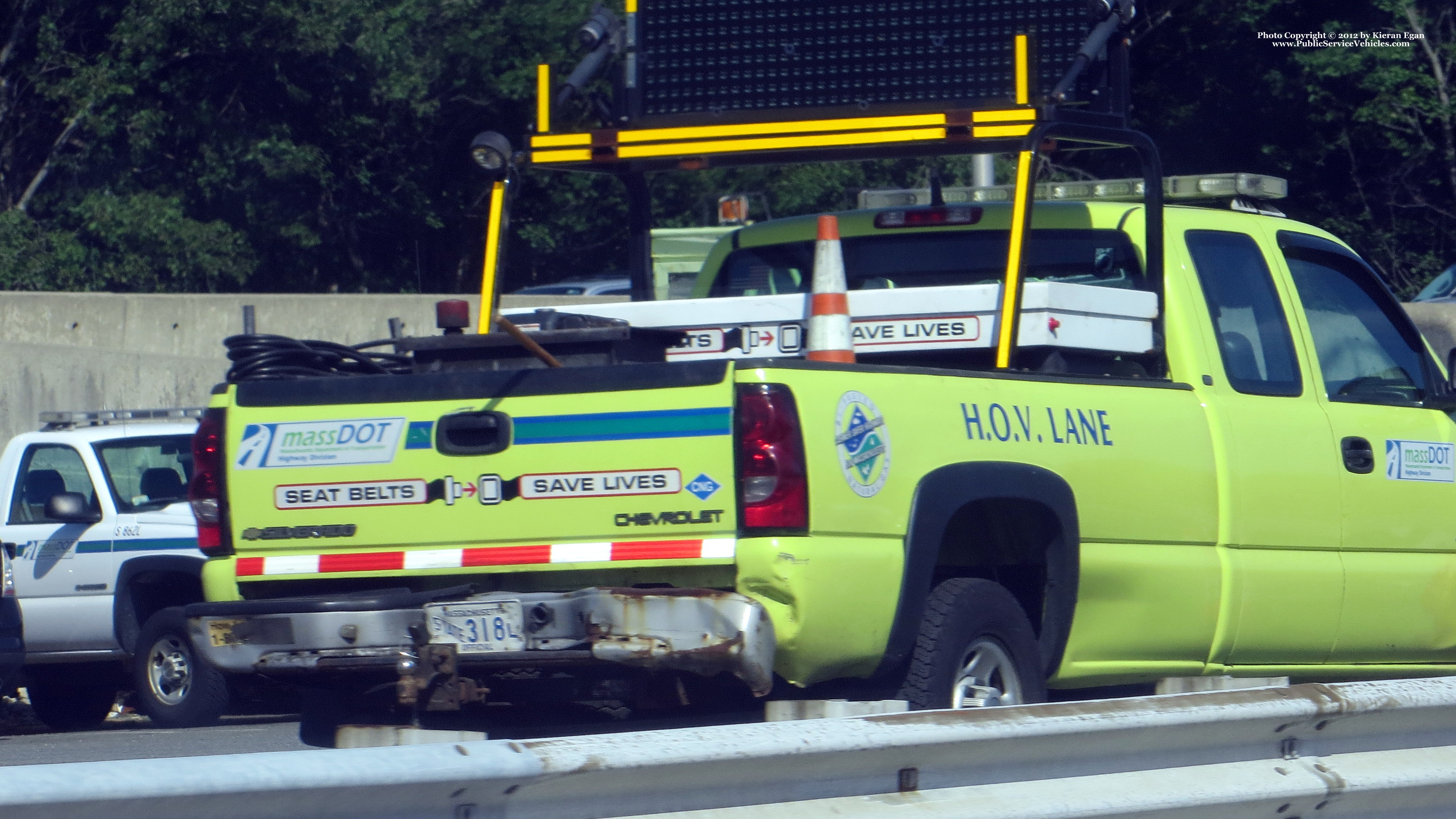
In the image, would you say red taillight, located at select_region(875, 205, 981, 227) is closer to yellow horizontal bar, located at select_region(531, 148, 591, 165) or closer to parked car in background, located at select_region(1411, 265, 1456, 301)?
yellow horizontal bar, located at select_region(531, 148, 591, 165)

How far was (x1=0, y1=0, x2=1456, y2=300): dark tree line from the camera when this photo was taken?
84.4 ft

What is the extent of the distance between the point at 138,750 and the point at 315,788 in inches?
229

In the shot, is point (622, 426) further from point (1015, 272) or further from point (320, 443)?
point (1015, 272)

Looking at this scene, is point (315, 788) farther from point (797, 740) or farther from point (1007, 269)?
point (1007, 269)

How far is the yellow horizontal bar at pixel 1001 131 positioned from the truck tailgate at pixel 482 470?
6.22ft

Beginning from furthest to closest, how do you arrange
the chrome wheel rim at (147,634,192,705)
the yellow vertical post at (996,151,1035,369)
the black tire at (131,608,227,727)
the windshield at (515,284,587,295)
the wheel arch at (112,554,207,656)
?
the windshield at (515,284,587,295)
the wheel arch at (112,554,207,656)
the chrome wheel rim at (147,634,192,705)
the black tire at (131,608,227,727)
the yellow vertical post at (996,151,1035,369)

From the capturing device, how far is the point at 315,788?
3.01 meters

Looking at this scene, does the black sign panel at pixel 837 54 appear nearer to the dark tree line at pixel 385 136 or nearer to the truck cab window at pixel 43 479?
the truck cab window at pixel 43 479

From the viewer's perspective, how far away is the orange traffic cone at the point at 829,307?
5.56m

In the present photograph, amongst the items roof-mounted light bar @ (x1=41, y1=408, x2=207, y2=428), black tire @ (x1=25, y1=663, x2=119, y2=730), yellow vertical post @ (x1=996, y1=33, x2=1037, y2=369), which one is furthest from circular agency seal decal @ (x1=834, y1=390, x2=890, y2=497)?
black tire @ (x1=25, y1=663, x2=119, y2=730)

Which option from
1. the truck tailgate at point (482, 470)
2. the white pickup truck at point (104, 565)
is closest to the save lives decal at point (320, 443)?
the truck tailgate at point (482, 470)

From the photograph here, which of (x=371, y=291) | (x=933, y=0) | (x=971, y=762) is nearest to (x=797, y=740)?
(x=971, y=762)

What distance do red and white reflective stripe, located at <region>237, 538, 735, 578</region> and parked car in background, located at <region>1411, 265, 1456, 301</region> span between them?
14.3m

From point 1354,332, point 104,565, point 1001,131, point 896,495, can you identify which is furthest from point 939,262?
point 104,565
